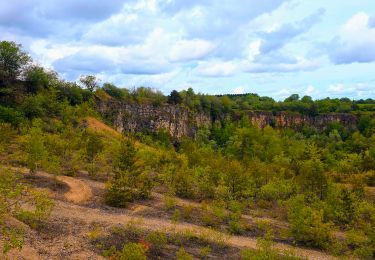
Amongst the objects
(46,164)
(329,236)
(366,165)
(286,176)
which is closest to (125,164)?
(46,164)

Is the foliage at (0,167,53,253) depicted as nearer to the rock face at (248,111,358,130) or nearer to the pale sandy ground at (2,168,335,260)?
the pale sandy ground at (2,168,335,260)

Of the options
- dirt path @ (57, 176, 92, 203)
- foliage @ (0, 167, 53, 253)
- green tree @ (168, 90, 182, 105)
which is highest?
green tree @ (168, 90, 182, 105)

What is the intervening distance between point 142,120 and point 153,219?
53191 millimetres

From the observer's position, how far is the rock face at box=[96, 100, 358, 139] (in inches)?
2869

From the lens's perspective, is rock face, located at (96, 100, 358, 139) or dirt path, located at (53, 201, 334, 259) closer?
dirt path, located at (53, 201, 334, 259)

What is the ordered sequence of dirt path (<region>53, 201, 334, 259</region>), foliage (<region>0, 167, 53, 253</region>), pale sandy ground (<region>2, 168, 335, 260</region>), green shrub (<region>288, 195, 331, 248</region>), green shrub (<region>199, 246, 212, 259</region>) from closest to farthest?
foliage (<region>0, 167, 53, 253</region>) < green shrub (<region>199, 246, 212, 259</region>) < pale sandy ground (<region>2, 168, 335, 260</region>) < dirt path (<region>53, 201, 334, 259</region>) < green shrub (<region>288, 195, 331, 248</region>)

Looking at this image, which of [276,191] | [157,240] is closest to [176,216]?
[157,240]

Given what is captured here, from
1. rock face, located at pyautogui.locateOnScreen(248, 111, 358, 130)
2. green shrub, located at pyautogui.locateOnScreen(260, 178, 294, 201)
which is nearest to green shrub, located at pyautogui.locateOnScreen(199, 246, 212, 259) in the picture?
Answer: green shrub, located at pyautogui.locateOnScreen(260, 178, 294, 201)

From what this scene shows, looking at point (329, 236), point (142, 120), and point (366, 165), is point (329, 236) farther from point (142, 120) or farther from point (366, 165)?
point (142, 120)

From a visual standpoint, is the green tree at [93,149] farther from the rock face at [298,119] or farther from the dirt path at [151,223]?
the rock face at [298,119]

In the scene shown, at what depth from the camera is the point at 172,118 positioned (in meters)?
81.3

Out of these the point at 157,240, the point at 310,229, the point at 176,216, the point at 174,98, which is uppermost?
the point at 174,98

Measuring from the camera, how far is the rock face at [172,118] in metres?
72.9

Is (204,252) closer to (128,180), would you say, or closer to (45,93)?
(128,180)
